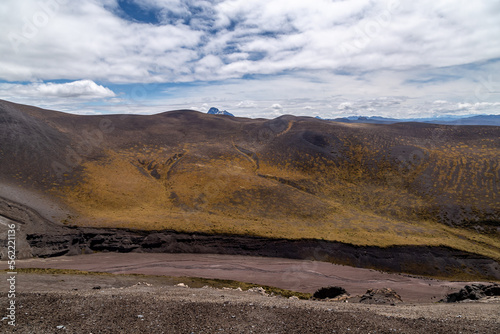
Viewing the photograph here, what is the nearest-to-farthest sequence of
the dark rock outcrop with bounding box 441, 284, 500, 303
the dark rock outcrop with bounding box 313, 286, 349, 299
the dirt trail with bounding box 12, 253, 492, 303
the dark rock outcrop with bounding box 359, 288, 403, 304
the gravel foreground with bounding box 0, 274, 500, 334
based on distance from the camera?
the gravel foreground with bounding box 0, 274, 500, 334 → the dark rock outcrop with bounding box 359, 288, 403, 304 → the dark rock outcrop with bounding box 441, 284, 500, 303 → the dark rock outcrop with bounding box 313, 286, 349, 299 → the dirt trail with bounding box 12, 253, 492, 303

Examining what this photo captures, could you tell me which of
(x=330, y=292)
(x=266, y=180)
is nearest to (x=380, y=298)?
(x=330, y=292)

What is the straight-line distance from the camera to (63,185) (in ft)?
177

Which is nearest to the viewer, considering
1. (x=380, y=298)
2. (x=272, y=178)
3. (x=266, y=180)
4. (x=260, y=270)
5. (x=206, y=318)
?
(x=206, y=318)

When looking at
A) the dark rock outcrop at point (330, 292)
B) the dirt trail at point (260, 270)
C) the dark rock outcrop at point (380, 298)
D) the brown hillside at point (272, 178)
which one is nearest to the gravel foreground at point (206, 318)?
the dark rock outcrop at point (380, 298)

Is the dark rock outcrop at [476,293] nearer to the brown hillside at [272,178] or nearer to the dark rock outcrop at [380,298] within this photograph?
the dark rock outcrop at [380,298]

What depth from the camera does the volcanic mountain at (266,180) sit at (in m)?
46.4

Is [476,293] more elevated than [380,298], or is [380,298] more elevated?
[476,293]

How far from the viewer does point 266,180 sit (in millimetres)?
67750

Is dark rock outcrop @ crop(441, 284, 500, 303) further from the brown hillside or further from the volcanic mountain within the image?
the brown hillside

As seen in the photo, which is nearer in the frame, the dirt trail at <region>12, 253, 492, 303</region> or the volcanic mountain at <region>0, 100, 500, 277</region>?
the dirt trail at <region>12, 253, 492, 303</region>

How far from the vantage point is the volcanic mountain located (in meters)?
46.4

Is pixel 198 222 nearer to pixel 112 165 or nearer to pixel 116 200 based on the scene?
pixel 116 200

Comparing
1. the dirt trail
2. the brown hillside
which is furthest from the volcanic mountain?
the dirt trail

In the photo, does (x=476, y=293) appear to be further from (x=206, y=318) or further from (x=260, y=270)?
(x=206, y=318)
